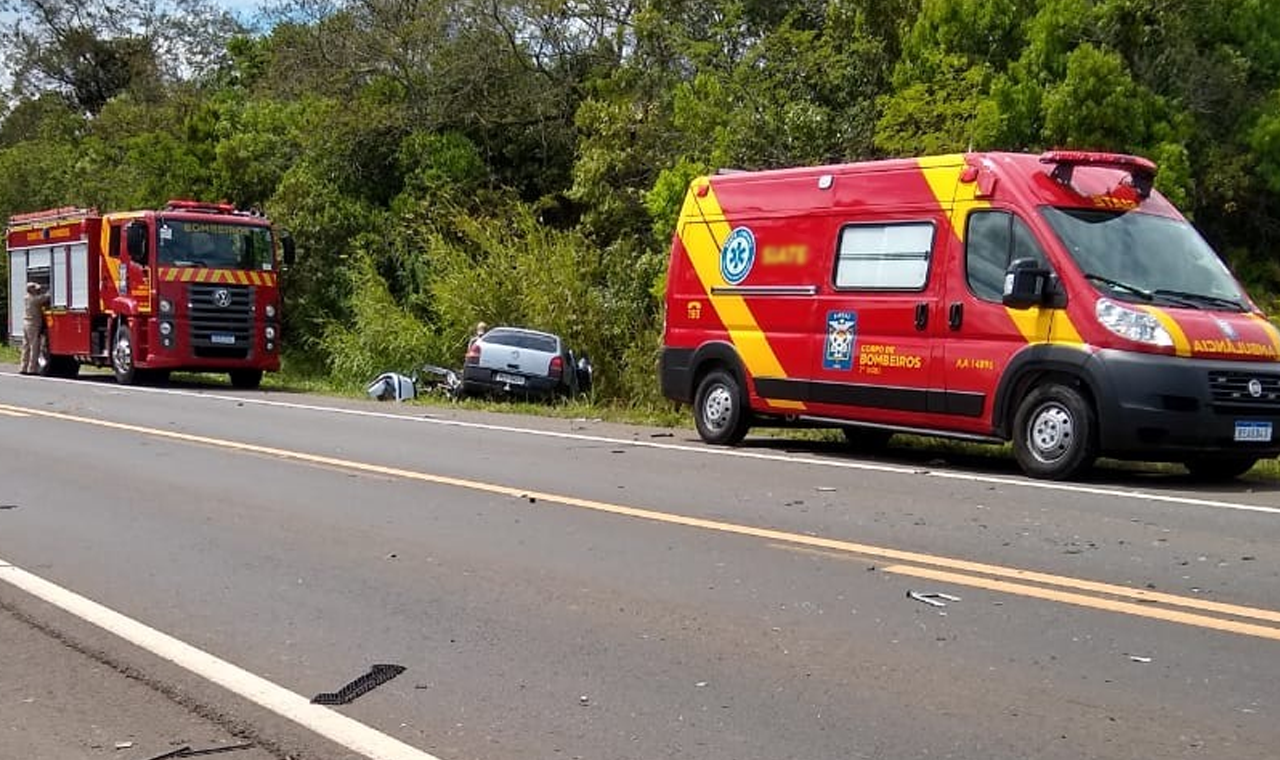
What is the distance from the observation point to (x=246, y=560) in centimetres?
813

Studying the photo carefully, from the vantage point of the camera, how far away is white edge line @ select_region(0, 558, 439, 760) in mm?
4891

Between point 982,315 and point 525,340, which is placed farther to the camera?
point 525,340

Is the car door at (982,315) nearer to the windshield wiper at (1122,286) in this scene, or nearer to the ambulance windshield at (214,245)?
the windshield wiper at (1122,286)

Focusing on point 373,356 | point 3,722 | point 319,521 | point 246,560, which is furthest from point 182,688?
point 373,356

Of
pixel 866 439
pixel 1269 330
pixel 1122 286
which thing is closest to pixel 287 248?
pixel 866 439

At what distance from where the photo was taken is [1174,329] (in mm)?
10578

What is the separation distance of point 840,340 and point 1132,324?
2.87 metres

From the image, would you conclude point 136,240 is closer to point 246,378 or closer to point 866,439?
point 246,378

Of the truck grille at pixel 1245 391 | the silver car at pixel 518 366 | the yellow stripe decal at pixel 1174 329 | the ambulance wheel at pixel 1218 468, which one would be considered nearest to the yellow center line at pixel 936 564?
the yellow stripe decal at pixel 1174 329

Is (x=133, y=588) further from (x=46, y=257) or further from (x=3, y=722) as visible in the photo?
(x=46, y=257)

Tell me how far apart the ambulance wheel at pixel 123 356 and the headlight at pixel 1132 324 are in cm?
1900

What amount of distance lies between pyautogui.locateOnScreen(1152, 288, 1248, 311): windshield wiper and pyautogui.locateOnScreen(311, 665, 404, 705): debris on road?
24.5 feet

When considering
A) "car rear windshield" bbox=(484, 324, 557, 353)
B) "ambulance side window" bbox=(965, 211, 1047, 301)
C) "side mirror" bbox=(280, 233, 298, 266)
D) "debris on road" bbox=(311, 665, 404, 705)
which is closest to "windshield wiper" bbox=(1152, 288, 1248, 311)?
"ambulance side window" bbox=(965, 211, 1047, 301)

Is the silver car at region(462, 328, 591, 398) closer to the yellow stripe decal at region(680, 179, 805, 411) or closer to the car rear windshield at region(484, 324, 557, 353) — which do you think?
the car rear windshield at region(484, 324, 557, 353)
